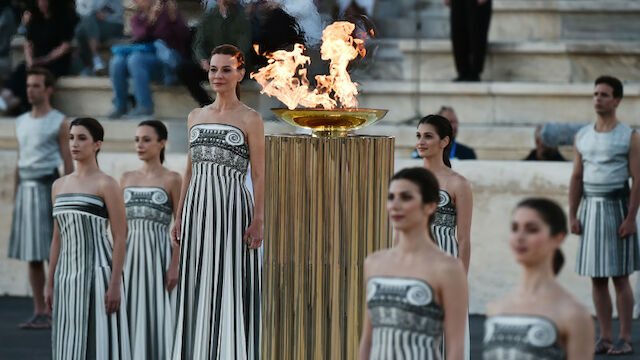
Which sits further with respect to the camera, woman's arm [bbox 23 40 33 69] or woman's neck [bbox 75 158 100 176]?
woman's arm [bbox 23 40 33 69]

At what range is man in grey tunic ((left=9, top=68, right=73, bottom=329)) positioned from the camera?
31.4 feet

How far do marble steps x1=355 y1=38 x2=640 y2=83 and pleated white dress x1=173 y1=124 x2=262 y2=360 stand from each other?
6046 millimetres

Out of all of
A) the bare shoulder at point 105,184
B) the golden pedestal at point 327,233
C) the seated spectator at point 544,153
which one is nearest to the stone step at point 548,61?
the seated spectator at point 544,153

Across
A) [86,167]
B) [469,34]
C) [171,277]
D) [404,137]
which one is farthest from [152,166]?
[469,34]

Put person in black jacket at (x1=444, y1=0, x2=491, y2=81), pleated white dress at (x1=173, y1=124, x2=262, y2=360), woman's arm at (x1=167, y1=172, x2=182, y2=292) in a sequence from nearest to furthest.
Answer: pleated white dress at (x1=173, y1=124, x2=262, y2=360)
woman's arm at (x1=167, y1=172, x2=182, y2=292)
person in black jacket at (x1=444, y1=0, x2=491, y2=81)

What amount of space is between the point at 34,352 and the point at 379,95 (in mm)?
5014

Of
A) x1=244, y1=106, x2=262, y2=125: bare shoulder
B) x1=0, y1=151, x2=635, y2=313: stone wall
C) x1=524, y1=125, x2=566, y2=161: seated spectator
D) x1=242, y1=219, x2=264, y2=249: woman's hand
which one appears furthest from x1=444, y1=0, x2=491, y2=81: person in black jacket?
x1=242, y1=219, x2=264, y2=249: woman's hand

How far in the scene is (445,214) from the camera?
6.64 metres

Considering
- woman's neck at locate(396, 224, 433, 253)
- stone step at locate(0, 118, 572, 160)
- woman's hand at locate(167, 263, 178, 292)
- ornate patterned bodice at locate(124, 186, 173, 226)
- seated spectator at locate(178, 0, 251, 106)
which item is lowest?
woman's neck at locate(396, 224, 433, 253)

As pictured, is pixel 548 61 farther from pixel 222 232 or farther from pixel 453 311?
pixel 453 311

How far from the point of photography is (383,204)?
5.89m

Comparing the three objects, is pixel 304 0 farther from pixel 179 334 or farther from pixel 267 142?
pixel 179 334

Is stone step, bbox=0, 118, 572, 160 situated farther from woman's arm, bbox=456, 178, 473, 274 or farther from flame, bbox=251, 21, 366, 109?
flame, bbox=251, 21, 366, 109

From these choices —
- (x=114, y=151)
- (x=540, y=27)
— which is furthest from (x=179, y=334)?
(x=540, y=27)
